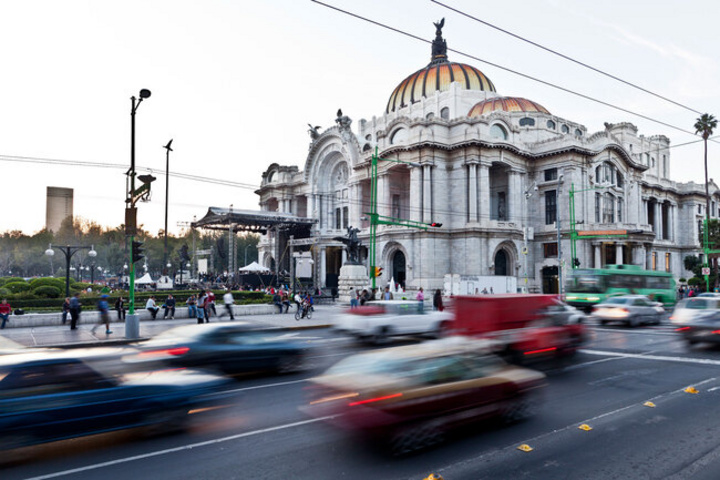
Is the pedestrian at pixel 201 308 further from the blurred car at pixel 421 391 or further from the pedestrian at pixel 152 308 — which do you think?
the blurred car at pixel 421 391

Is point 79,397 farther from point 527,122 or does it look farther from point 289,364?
point 527,122

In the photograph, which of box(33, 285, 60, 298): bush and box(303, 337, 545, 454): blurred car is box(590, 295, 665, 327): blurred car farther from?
box(33, 285, 60, 298): bush

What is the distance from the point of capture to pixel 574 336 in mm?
12836

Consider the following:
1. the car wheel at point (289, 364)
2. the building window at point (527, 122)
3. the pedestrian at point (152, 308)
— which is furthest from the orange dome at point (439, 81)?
the car wheel at point (289, 364)

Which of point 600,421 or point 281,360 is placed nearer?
point 600,421

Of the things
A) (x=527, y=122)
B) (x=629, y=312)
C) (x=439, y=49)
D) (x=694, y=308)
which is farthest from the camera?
(x=439, y=49)

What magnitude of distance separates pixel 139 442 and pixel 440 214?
43.2 metres

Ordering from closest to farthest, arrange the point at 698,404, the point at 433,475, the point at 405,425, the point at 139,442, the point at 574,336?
the point at 433,475 → the point at 405,425 → the point at 139,442 → the point at 698,404 → the point at 574,336

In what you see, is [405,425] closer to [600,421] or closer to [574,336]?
[600,421]

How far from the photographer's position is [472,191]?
158 feet

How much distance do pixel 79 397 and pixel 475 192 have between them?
4465 centimetres

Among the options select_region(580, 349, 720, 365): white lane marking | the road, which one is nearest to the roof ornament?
select_region(580, 349, 720, 365): white lane marking

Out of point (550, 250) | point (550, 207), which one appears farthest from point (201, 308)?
point (550, 207)

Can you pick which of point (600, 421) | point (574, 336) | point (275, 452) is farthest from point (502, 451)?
point (574, 336)
